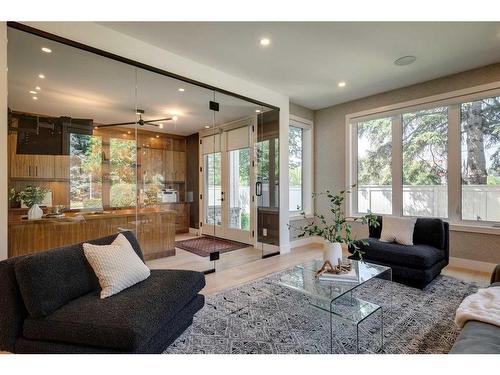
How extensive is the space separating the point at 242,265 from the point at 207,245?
115 cm

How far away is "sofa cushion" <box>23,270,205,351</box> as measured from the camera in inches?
53.2

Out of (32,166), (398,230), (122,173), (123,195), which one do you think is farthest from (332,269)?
(32,166)

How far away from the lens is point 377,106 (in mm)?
4512

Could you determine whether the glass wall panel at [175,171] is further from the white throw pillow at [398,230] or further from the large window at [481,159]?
the large window at [481,159]

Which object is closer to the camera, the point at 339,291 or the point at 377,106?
the point at 339,291

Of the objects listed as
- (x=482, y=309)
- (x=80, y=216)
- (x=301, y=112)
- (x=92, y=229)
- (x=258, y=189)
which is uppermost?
(x=301, y=112)

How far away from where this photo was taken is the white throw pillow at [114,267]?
5.74ft

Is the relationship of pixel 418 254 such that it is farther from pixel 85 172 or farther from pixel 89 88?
pixel 89 88

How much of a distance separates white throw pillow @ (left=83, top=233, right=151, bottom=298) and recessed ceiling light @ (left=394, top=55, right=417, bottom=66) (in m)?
3.83

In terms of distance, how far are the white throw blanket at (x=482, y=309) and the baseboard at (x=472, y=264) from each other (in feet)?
8.02

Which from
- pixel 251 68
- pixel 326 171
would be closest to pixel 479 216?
pixel 326 171

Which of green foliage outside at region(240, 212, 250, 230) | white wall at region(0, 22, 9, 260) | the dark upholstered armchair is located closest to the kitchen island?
white wall at region(0, 22, 9, 260)

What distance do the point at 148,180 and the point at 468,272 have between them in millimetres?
4823
